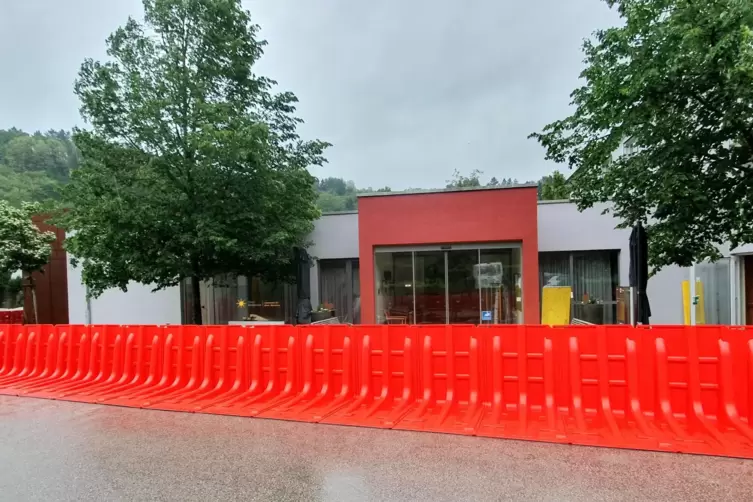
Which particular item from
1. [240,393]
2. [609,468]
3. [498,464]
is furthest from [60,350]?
[609,468]

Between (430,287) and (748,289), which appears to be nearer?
(748,289)

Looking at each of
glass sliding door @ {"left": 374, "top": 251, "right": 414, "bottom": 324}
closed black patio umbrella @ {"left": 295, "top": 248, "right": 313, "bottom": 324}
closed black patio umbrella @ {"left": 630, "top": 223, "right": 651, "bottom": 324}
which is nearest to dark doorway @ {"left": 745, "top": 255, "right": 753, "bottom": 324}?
closed black patio umbrella @ {"left": 630, "top": 223, "right": 651, "bottom": 324}

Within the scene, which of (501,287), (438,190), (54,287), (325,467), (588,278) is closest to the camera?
(325,467)

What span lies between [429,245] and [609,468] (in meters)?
8.89

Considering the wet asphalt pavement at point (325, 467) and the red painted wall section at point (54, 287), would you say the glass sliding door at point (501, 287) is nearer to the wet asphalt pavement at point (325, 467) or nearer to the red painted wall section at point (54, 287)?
the wet asphalt pavement at point (325, 467)

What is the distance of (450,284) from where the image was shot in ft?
42.1

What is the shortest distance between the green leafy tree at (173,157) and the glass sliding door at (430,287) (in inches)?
152

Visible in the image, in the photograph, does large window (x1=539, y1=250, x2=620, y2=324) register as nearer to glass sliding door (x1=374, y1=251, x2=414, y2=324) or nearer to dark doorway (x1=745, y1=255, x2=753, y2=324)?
dark doorway (x1=745, y1=255, x2=753, y2=324)

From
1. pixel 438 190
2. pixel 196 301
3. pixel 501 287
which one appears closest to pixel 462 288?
pixel 501 287

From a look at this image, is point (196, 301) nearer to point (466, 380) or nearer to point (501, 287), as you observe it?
point (501, 287)

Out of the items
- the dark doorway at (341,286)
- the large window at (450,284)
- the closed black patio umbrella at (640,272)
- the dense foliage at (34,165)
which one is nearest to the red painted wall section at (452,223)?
the large window at (450,284)

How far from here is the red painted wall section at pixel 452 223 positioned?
12.0 metres

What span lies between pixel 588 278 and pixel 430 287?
16.7 feet

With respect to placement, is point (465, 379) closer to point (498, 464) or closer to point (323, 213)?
point (498, 464)
